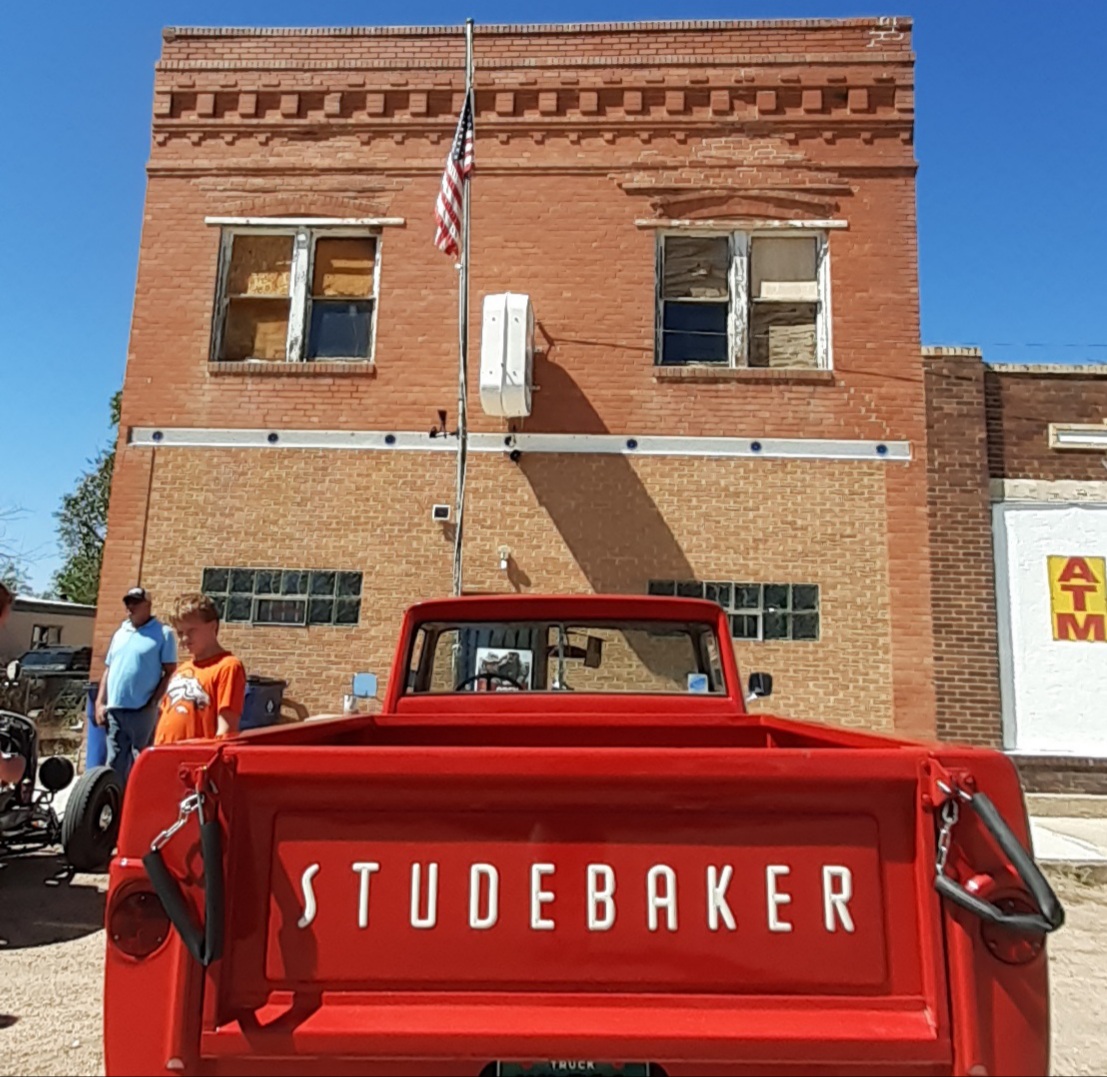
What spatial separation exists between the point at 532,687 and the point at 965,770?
Answer: 2673 millimetres

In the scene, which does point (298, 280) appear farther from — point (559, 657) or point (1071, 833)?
point (1071, 833)

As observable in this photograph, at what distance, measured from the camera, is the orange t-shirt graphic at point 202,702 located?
172 inches

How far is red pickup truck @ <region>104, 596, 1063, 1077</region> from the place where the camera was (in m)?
1.73

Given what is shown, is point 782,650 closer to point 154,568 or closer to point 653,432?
point 653,432

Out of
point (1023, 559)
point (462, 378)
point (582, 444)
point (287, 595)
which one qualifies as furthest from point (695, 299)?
point (287, 595)

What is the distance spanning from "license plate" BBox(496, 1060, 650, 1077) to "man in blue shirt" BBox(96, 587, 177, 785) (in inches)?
190

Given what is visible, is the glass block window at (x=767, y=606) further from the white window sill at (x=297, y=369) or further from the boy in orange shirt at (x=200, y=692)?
the boy in orange shirt at (x=200, y=692)

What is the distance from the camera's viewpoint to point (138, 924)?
1792 millimetres

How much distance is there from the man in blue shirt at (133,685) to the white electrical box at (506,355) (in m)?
4.24

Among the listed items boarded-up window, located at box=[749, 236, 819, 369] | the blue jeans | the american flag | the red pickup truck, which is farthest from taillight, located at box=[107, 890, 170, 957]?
boarded-up window, located at box=[749, 236, 819, 369]

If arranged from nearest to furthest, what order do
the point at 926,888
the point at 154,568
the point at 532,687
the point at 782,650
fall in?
the point at 926,888 < the point at 532,687 < the point at 782,650 < the point at 154,568

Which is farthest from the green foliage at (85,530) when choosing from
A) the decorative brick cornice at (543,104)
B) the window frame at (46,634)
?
the decorative brick cornice at (543,104)

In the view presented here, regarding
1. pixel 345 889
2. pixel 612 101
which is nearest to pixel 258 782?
pixel 345 889

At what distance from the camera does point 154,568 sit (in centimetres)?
976
